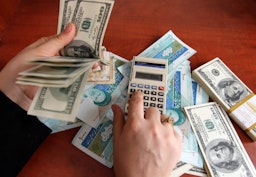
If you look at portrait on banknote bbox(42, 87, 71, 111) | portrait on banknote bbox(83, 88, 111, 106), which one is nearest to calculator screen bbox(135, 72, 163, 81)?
portrait on banknote bbox(83, 88, 111, 106)

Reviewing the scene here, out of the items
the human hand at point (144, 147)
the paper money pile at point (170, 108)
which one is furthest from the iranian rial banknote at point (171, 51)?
the human hand at point (144, 147)

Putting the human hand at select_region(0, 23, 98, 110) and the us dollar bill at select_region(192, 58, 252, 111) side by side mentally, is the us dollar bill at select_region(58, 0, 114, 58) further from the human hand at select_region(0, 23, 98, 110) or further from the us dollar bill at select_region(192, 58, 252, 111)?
the us dollar bill at select_region(192, 58, 252, 111)

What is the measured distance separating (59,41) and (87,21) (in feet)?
0.28

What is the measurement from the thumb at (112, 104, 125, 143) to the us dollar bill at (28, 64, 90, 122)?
0.32ft

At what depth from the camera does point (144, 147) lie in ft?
1.63

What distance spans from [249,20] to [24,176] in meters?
0.84

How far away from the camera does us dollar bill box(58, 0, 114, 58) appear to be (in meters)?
0.55

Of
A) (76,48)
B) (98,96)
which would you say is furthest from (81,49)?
(98,96)

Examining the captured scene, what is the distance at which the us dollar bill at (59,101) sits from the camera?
1.67 ft

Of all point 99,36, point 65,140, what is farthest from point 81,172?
point 99,36

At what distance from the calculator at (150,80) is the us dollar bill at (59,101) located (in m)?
0.14

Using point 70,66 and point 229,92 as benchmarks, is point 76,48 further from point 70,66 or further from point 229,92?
point 229,92

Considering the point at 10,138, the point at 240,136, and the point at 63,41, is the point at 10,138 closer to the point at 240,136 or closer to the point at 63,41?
the point at 63,41

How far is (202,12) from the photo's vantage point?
0.82 meters
